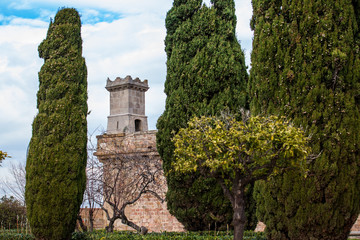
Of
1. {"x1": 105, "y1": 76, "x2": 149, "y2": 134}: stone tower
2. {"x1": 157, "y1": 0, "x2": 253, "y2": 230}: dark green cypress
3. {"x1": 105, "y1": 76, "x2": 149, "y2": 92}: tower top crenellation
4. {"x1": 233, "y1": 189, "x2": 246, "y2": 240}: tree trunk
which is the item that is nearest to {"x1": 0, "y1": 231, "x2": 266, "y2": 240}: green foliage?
{"x1": 157, "y1": 0, "x2": 253, "y2": 230}: dark green cypress

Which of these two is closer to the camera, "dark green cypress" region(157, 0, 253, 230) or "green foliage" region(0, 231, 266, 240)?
"green foliage" region(0, 231, 266, 240)

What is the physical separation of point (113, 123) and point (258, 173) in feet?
66.8

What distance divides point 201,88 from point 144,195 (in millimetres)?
7001

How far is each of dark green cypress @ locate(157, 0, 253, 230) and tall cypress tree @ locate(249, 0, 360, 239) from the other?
227 cm

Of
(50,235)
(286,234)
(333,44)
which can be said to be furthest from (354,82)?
(50,235)

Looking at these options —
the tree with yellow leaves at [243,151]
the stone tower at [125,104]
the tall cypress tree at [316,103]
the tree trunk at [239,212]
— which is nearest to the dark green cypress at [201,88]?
the tall cypress tree at [316,103]

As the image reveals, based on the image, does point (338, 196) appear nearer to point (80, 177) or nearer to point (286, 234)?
point (286, 234)

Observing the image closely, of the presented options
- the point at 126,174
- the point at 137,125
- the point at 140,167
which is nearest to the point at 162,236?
the point at 140,167

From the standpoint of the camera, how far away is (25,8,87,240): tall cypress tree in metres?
10.0

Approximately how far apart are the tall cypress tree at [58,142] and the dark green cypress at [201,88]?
214 cm

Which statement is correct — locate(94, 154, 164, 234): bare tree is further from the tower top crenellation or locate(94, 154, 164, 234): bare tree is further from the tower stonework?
the tower top crenellation

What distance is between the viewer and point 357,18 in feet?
27.9

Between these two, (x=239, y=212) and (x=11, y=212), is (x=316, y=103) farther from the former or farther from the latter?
(x=11, y=212)

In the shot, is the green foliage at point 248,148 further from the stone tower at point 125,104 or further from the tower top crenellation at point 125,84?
the tower top crenellation at point 125,84
